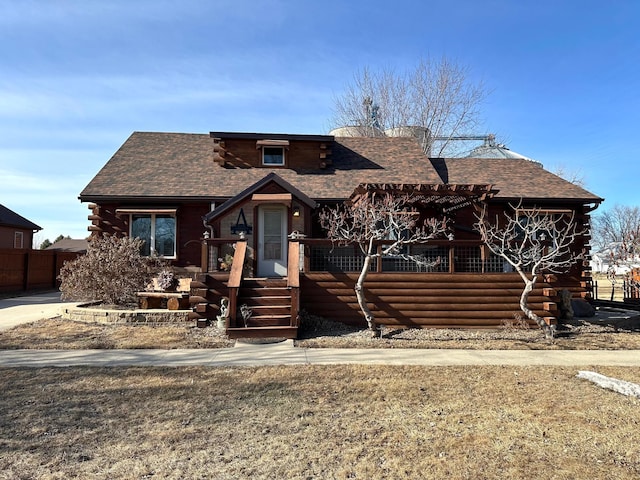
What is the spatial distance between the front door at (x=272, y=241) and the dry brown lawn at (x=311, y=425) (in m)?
6.53

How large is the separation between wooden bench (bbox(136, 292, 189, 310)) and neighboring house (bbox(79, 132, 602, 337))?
46.7 inches

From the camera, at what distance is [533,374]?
6.74 meters

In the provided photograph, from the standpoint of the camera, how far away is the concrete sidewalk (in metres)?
7.32

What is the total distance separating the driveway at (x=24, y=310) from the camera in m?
11.5

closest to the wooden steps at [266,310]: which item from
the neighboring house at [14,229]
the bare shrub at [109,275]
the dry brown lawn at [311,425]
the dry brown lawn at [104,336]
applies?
the dry brown lawn at [104,336]

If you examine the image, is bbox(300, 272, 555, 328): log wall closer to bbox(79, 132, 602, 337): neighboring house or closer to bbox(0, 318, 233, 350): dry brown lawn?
bbox(79, 132, 602, 337): neighboring house

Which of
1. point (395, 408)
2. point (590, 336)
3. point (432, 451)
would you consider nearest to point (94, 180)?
point (395, 408)

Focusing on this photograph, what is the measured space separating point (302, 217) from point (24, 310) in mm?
9300

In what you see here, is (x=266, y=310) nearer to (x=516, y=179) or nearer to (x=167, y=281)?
(x=167, y=281)

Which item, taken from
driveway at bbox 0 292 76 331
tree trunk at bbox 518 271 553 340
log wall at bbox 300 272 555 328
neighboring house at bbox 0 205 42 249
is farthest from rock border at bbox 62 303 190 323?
neighboring house at bbox 0 205 42 249

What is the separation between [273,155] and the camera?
664 inches

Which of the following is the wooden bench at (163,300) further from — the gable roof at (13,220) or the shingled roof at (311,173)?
the gable roof at (13,220)

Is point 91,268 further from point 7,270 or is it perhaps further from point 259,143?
point 7,270

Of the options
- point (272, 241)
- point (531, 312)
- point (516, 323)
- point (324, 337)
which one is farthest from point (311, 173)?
point (531, 312)
